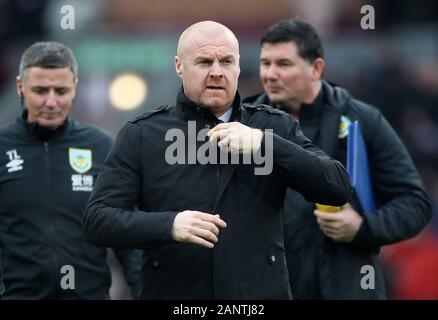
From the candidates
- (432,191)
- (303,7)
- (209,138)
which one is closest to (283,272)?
(209,138)

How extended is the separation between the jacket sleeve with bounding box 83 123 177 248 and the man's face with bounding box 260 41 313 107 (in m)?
1.73

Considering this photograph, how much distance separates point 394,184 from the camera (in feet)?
24.8

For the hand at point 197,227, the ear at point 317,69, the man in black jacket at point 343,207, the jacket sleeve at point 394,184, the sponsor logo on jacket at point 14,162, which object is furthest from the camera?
the ear at point 317,69

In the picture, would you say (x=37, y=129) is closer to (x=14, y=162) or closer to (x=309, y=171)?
(x=14, y=162)

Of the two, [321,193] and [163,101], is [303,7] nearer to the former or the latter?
[163,101]

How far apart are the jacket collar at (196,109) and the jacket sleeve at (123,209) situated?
0.25 meters

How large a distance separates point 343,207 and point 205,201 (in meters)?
1.64

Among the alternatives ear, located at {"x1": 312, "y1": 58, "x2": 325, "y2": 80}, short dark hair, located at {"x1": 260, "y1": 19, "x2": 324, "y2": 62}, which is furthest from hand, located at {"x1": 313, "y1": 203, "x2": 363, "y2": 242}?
short dark hair, located at {"x1": 260, "y1": 19, "x2": 324, "y2": 62}

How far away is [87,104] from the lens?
1564cm

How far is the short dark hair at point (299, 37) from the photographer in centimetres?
772

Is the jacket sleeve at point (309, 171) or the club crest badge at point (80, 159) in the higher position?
the jacket sleeve at point (309, 171)

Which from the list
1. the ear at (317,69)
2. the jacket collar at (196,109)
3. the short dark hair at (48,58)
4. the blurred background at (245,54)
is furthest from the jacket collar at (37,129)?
the blurred background at (245,54)

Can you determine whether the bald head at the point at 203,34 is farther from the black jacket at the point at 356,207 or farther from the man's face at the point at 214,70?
the black jacket at the point at 356,207

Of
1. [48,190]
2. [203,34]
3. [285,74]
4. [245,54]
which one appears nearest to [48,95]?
[48,190]
